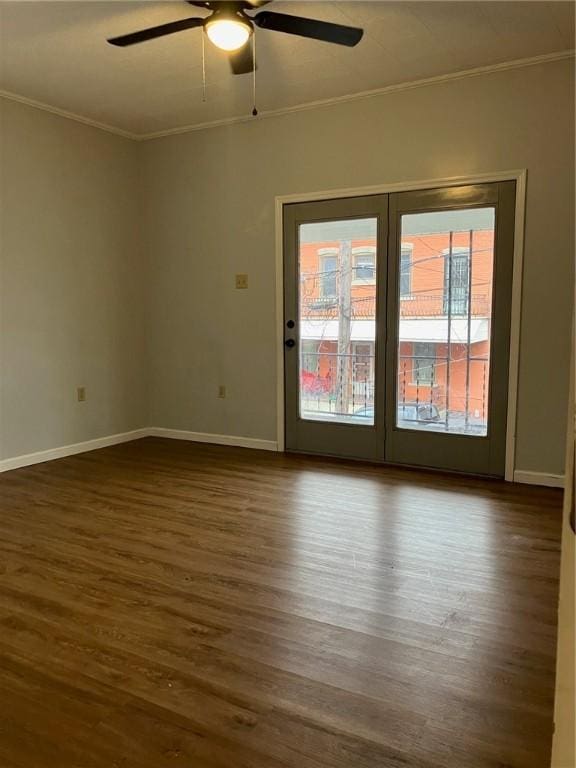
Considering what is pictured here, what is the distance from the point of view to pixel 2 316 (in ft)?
13.9

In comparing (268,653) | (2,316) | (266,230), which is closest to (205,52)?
(266,230)

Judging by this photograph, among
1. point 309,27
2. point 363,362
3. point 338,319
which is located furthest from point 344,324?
point 309,27

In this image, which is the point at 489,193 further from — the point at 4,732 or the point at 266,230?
the point at 4,732

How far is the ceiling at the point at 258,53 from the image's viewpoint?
9.87ft

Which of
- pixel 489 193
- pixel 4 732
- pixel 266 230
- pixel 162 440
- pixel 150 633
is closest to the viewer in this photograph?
pixel 4 732

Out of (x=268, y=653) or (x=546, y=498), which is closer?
(x=268, y=653)

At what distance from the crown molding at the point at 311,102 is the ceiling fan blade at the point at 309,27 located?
4.69ft

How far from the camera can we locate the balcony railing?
13.1 ft

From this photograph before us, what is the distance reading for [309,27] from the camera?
264 cm

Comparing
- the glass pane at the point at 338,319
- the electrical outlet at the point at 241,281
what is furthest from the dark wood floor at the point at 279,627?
the electrical outlet at the point at 241,281

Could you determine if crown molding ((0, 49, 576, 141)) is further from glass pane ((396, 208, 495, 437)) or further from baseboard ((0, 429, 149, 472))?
baseboard ((0, 429, 149, 472))

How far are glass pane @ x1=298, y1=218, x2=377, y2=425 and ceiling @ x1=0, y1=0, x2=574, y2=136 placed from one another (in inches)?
39.5

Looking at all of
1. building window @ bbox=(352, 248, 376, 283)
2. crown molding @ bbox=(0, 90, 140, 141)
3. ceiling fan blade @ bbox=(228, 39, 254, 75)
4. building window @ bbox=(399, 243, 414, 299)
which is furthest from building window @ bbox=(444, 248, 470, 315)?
crown molding @ bbox=(0, 90, 140, 141)

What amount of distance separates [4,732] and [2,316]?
323 centimetres
